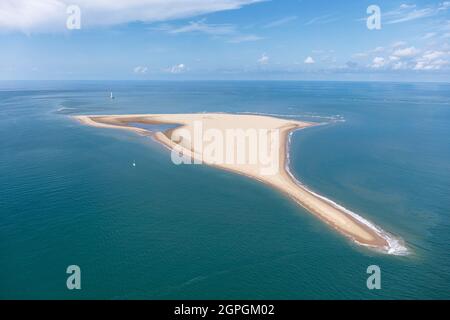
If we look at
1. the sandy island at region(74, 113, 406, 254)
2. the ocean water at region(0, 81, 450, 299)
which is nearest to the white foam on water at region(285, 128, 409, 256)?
the sandy island at region(74, 113, 406, 254)

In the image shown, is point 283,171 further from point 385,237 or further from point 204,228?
point 204,228

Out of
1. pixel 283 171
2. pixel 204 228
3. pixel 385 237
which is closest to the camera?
pixel 385 237

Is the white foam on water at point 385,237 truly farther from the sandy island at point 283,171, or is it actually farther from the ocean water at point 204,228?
the ocean water at point 204,228

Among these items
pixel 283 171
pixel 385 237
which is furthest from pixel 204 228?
pixel 283 171

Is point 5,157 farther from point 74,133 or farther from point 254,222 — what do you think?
point 254,222

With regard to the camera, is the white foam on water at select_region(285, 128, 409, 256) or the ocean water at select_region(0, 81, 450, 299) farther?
the white foam on water at select_region(285, 128, 409, 256)

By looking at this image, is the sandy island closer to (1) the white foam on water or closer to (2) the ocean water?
(1) the white foam on water

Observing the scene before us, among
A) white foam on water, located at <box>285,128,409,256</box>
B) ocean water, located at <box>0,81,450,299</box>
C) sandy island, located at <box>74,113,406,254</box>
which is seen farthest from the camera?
sandy island, located at <box>74,113,406,254</box>


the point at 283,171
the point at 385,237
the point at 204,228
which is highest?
the point at 283,171
